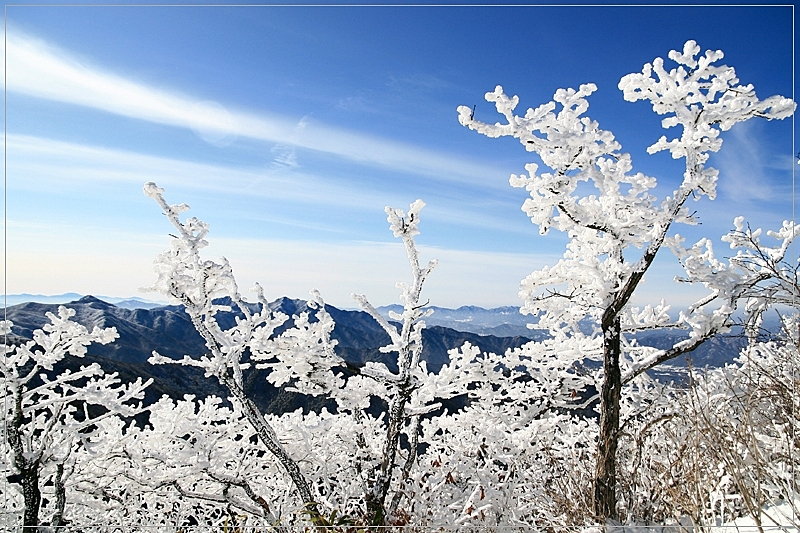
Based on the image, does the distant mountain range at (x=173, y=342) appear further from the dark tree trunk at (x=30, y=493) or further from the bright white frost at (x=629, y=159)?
the bright white frost at (x=629, y=159)

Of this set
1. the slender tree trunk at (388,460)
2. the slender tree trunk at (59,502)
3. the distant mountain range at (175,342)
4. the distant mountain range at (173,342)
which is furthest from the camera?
the distant mountain range at (173,342)

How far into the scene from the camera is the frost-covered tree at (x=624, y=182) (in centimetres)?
295

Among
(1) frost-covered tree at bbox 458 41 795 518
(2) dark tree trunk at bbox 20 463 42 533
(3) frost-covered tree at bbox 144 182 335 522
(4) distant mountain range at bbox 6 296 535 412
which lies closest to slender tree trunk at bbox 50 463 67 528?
(2) dark tree trunk at bbox 20 463 42 533

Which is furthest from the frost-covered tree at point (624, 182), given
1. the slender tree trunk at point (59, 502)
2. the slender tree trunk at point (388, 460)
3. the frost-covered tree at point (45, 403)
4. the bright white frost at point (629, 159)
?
the slender tree trunk at point (59, 502)

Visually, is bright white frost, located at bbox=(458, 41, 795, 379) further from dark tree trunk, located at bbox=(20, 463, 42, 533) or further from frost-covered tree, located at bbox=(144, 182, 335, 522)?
dark tree trunk, located at bbox=(20, 463, 42, 533)

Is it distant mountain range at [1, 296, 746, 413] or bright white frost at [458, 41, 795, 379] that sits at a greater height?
bright white frost at [458, 41, 795, 379]

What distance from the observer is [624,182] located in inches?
126

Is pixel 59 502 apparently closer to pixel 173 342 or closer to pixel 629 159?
pixel 629 159

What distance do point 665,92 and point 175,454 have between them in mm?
4275

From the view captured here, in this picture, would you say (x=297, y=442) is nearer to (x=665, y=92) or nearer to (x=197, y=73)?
(x=197, y=73)

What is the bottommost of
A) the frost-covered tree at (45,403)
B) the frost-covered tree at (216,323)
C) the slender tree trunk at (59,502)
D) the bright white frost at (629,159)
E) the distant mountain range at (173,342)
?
the distant mountain range at (173,342)

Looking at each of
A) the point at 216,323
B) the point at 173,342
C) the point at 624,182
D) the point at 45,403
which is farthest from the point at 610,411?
the point at 173,342

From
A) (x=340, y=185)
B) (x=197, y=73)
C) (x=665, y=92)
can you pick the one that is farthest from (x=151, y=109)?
(x=665, y=92)

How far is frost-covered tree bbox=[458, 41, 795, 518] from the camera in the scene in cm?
295
